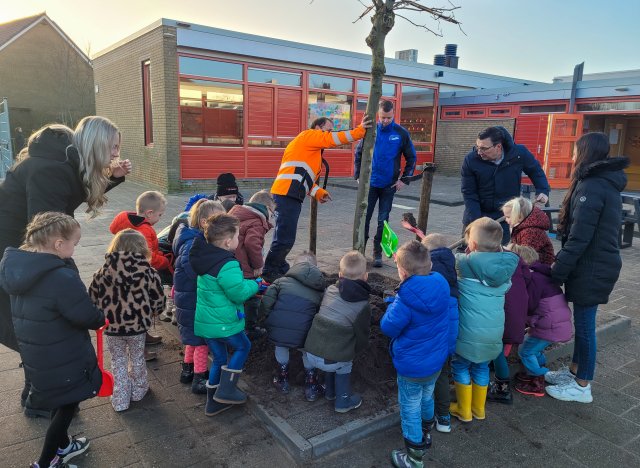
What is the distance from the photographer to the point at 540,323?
355 cm

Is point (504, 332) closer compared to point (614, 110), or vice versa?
point (504, 332)

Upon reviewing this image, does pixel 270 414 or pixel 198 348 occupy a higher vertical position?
pixel 198 348

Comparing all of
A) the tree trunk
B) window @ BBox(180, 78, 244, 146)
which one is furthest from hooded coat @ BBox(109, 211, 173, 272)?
window @ BBox(180, 78, 244, 146)

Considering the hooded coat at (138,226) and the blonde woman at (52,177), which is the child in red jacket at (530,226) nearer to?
the hooded coat at (138,226)

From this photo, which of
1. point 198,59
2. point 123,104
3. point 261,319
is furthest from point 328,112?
point 261,319

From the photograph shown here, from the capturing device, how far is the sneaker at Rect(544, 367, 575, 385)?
369 centimetres

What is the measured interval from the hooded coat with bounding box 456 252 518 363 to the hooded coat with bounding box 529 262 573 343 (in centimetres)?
52

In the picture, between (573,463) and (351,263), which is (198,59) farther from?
(573,463)

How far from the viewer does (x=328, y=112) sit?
1697 centimetres

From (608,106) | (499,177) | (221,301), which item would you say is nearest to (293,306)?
(221,301)

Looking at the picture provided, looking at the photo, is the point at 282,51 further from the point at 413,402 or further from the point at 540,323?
the point at 413,402

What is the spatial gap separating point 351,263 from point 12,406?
2482mm

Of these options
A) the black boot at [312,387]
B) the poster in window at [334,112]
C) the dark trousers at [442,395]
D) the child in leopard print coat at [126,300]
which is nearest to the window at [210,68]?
the poster in window at [334,112]

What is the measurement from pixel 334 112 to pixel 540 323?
14.6 m
